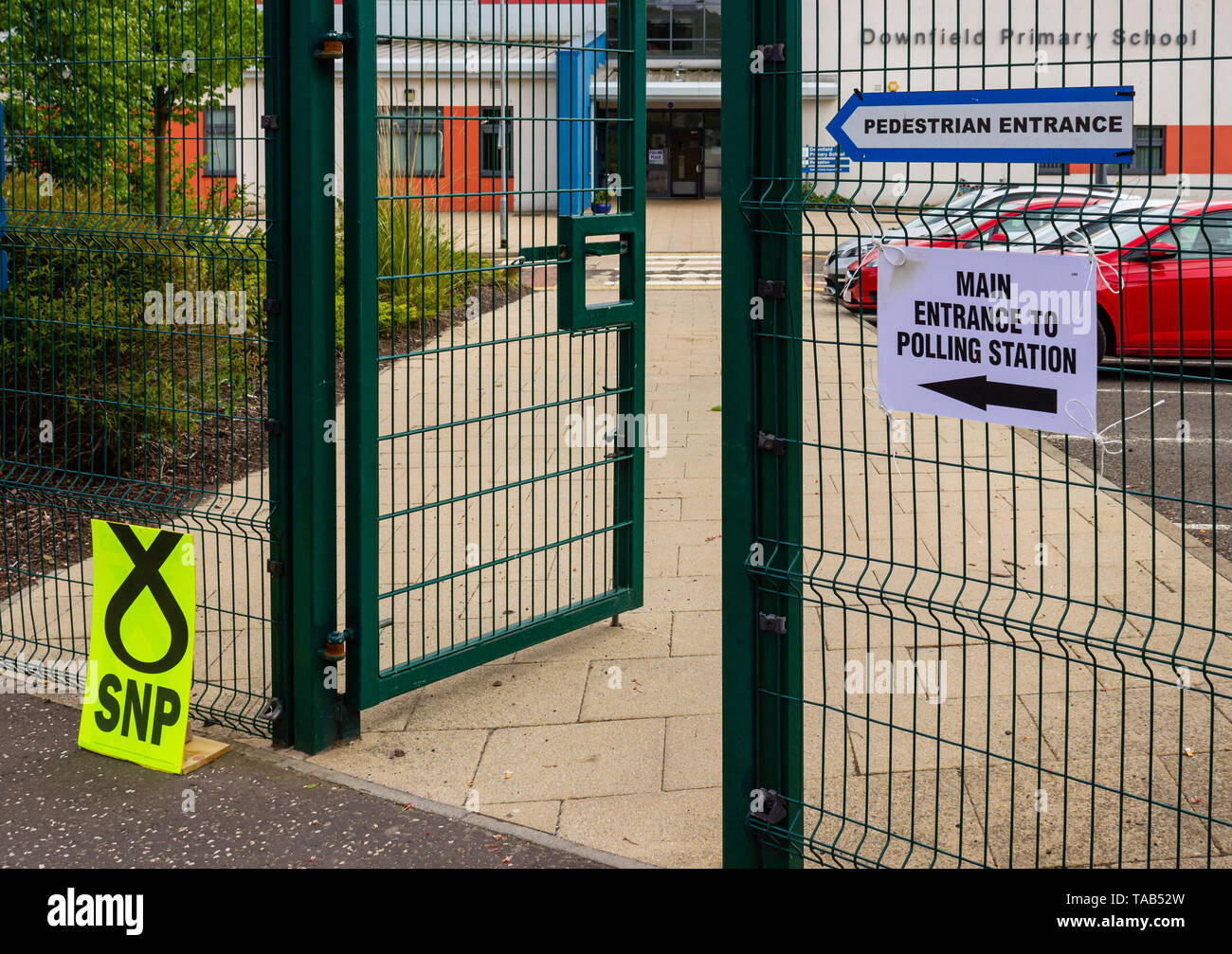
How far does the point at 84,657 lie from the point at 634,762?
2.19 meters

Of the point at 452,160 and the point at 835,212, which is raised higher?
the point at 452,160

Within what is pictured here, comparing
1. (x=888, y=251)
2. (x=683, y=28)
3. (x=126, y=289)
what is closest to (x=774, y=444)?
(x=888, y=251)

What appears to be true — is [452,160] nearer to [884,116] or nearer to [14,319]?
[14,319]

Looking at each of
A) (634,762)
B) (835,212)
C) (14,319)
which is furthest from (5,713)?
(835,212)

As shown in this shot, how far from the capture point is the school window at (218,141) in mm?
4352

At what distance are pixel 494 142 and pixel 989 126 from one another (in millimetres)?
A: 2471

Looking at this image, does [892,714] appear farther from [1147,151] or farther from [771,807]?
[1147,151]

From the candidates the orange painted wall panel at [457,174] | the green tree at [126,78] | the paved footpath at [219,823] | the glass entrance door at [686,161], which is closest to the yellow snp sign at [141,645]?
the paved footpath at [219,823]

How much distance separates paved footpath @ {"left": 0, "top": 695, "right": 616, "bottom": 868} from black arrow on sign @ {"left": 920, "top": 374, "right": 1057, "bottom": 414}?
163cm

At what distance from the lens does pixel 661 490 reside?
26.6 ft

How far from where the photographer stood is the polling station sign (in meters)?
2.63

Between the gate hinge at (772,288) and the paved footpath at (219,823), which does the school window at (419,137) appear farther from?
the paved footpath at (219,823)

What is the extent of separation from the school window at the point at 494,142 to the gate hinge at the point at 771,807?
7.68 ft
